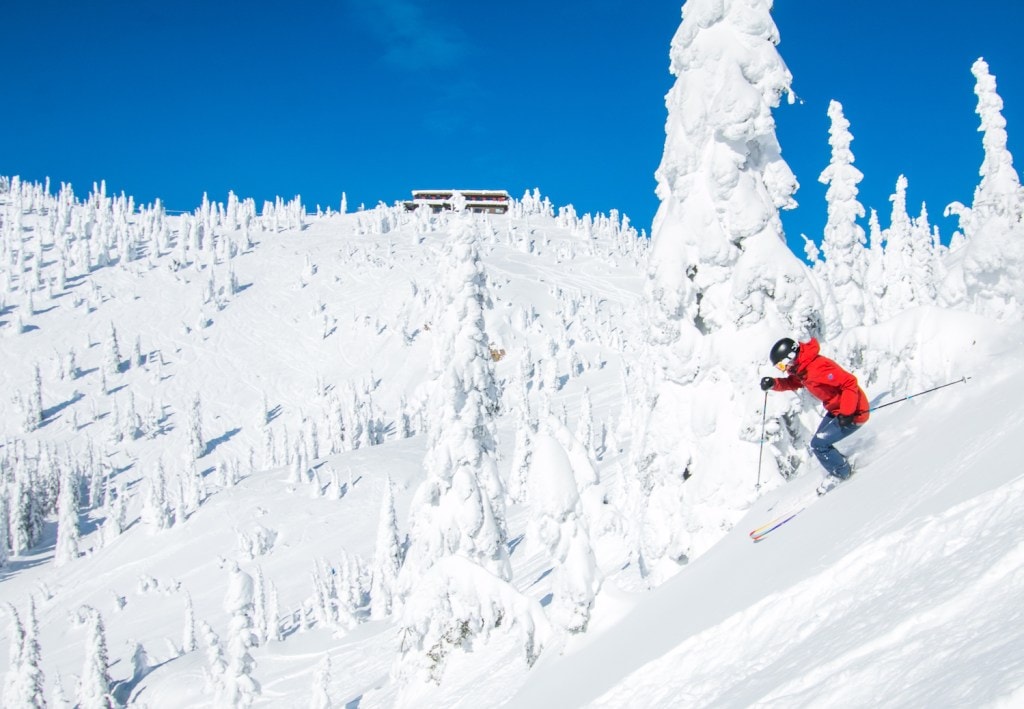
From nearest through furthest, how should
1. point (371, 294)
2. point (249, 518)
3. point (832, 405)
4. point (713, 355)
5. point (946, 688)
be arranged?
point (946, 688), point (832, 405), point (713, 355), point (249, 518), point (371, 294)

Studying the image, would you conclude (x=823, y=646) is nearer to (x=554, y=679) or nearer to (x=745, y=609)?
(x=745, y=609)

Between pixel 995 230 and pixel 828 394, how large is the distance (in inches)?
565

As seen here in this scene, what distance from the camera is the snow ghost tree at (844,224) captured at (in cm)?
2759

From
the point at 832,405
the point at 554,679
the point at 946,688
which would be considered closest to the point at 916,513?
the point at 946,688

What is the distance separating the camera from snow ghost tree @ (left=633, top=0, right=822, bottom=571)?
38.4 feet

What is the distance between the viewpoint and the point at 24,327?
152 metres

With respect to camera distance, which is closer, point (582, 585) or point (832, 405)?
point (832, 405)

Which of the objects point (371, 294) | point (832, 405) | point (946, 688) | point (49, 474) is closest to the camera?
point (946, 688)

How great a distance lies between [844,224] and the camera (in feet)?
91.7

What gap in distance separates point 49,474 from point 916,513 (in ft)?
403

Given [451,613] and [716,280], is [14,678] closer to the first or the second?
[451,613]

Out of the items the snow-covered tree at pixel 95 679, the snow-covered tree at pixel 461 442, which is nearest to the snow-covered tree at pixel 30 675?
the snow-covered tree at pixel 95 679

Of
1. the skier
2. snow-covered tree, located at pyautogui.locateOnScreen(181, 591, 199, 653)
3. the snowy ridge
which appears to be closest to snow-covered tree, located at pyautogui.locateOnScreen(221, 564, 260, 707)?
the snowy ridge

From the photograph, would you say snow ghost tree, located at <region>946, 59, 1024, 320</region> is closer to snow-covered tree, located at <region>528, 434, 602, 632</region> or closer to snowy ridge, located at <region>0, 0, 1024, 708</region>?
snowy ridge, located at <region>0, 0, 1024, 708</region>
